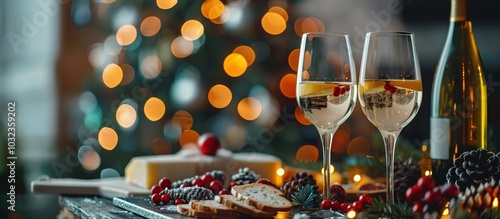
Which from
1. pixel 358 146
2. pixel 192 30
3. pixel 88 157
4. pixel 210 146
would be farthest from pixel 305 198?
pixel 88 157

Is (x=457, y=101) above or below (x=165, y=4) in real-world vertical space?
below

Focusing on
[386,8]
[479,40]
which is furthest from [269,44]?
[479,40]

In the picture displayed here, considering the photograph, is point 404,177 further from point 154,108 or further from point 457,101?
point 154,108

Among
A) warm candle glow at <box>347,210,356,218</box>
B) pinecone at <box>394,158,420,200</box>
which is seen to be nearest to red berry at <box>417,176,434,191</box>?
warm candle glow at <box>347,210,356,218</box>

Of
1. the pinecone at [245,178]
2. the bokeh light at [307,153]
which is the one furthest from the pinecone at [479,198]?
the bokeh light at [307,153]

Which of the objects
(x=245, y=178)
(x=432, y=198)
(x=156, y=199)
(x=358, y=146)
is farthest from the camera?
(x=358, y=146)

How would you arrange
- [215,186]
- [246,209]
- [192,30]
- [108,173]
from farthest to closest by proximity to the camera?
1. [108,173]
2. [192,30]
3. [215,186]
4. [246,209]

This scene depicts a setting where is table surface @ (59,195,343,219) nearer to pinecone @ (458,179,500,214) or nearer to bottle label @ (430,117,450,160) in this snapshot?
pinecone @ (458,179,500,214)
